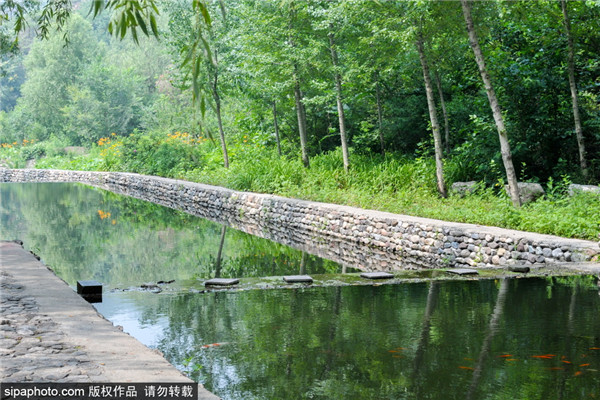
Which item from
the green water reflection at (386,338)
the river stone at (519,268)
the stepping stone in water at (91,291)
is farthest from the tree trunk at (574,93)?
the stepping stone in water at (91,291)

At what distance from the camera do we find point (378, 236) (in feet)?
44.3

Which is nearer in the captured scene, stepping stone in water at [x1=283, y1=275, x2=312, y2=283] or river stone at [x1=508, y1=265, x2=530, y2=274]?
stepping stone in water at [x1=283, y1=275, x2=312, y2=283]

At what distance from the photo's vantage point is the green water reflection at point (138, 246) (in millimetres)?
11352

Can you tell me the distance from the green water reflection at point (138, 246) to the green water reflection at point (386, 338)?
2.46 metres

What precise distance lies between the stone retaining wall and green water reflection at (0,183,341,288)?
33.9 inches

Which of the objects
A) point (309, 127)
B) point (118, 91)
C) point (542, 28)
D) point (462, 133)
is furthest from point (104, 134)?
point (542, 28)

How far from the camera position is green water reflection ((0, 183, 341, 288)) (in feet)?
37.2

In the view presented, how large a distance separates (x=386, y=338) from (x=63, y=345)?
2866mm

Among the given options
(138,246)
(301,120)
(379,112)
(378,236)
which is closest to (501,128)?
(378,236)

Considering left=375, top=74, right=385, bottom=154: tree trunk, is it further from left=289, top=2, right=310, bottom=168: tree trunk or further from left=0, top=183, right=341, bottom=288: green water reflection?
left=0, top=183, right=341, bottom=288: green water reflection

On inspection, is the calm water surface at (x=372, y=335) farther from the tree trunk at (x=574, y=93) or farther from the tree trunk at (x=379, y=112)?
the tree trunk at (x=379, y=112)

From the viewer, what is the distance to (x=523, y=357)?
5566 millimetres

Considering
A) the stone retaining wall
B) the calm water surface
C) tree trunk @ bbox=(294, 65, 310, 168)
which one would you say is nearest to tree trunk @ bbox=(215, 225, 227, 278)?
the calm water surface

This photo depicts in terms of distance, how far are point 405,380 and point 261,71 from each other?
1509 centimetres
